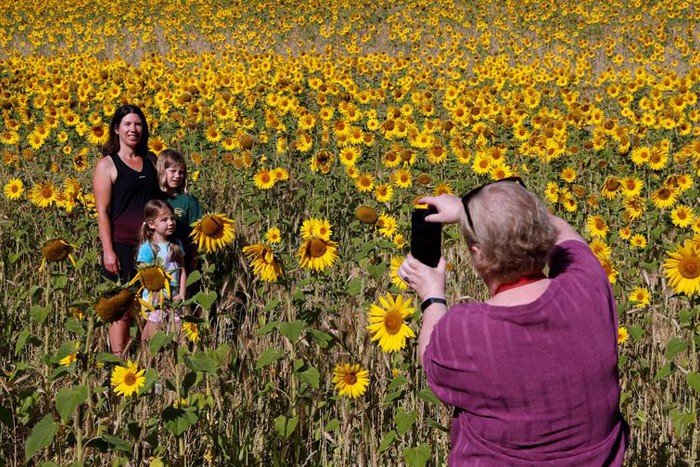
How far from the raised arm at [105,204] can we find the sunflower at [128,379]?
1664 mm

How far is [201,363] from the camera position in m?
2.23

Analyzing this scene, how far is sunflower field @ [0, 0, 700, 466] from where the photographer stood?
2602mm

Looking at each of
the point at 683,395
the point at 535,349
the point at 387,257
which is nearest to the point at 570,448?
the point at 535,349

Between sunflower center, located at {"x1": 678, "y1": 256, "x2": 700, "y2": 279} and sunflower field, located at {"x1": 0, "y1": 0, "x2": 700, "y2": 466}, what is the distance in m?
0.01

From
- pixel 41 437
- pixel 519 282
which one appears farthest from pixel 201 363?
pixel 519 282

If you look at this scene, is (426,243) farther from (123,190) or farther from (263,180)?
(263,180)

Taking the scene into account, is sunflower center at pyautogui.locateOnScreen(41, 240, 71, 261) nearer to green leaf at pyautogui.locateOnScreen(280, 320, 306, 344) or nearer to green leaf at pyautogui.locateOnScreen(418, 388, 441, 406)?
green leaf at pyautogui.locateOnScreen(280, 320, 306, 344)

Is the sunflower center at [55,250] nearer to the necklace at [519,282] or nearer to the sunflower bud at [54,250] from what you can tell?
the sunflower bud at [54,250]

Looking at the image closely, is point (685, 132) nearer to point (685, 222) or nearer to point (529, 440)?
point (685, 222)

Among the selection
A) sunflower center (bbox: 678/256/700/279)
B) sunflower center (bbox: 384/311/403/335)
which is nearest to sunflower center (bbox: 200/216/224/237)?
sunflower center (bbox: 384/311/403/335)

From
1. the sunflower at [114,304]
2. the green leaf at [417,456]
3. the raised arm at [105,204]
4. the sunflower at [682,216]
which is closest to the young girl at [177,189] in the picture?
the raised arm at [105,204]

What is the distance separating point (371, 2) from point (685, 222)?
1671cm

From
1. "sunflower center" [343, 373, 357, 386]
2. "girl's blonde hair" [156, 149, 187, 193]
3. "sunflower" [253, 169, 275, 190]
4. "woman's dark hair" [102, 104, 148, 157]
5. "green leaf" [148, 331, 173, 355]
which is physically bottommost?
"sunflower center" [343, 373, 357, 386]

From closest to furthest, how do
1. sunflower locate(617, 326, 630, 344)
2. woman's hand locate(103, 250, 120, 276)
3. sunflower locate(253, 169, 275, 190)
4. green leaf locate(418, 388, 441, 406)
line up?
green leaf locate(418, 388, 441, 406) < sunflower locate(617, 326, 630, 344) < woman's hand locate(103, 250, 120, 276) < sunflower locate(253, 169, 275, 190)
